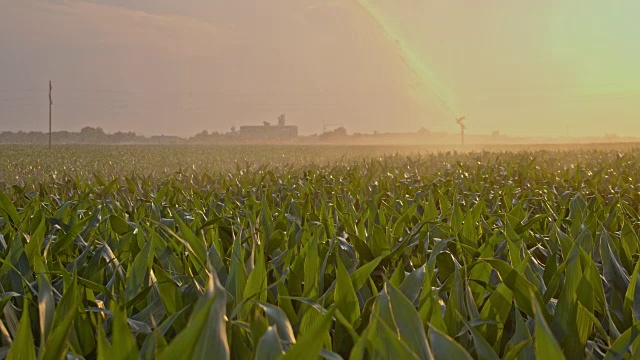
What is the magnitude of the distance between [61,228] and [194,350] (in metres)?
2.30

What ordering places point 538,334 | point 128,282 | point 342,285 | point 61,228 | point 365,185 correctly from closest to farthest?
1. point 538,334
2. point 342,285
3. point 128,282
4. point 61,228
5. point 365,185

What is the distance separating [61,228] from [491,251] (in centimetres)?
207

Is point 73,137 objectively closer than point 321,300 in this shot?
No

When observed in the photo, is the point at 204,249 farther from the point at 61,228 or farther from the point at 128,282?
the point at 61,228

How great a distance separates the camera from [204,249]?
2.03 meters

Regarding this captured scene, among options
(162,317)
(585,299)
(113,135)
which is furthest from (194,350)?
(113,135)

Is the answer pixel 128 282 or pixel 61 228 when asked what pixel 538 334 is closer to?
pixel 128 282

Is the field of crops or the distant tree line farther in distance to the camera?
the distant tree line

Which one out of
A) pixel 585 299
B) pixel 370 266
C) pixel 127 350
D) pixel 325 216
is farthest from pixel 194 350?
pixel 325 216

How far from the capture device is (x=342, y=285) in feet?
4.72

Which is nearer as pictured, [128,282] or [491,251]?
[128,282]

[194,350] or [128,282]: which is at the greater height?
[194,350]

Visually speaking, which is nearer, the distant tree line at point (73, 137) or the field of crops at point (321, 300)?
the field of crops at point (321, 300)

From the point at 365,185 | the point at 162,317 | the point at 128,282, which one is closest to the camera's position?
the point at 162,317
